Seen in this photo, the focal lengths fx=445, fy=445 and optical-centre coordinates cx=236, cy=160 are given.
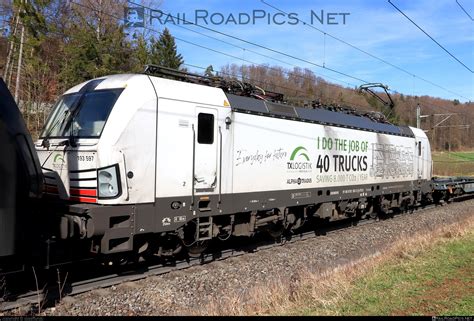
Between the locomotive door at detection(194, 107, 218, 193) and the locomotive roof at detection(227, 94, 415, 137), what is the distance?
78cm

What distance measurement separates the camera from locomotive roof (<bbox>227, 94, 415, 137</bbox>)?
31.2ft

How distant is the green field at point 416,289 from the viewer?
5715mm

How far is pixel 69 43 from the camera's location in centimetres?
2594

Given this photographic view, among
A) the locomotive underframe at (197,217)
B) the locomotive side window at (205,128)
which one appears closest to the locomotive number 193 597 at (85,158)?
the locomotive underframe at (197,217)

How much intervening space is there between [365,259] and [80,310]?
19.9 feet

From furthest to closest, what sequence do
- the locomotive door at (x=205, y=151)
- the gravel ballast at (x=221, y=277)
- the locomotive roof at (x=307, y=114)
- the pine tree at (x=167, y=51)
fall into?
the pine tree at (x=167, y=51) < the locomotive roof at (x=307, y=114) < the locomotive door at (x=205, y=151) < the gravel ballast at (x=221, y=277)

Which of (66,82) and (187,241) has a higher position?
(66,82)

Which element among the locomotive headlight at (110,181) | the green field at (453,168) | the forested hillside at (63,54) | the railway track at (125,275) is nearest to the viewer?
the railway track at (125,275)

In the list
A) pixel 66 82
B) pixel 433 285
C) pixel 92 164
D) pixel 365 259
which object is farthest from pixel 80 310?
pixel 66 82

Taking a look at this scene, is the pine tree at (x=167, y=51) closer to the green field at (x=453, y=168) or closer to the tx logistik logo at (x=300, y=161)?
the tx logistik logo at (x=300, y=161)

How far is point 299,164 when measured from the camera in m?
11.1

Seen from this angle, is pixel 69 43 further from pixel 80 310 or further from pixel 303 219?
pixel 80 310

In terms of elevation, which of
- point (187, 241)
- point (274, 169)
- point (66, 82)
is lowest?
point (187, 241)

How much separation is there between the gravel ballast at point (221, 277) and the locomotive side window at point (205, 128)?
2.52 meters
